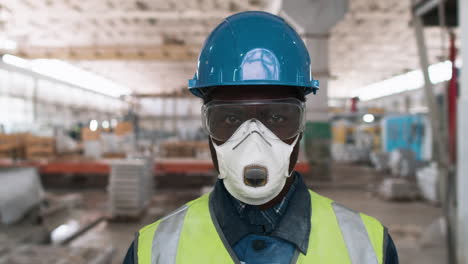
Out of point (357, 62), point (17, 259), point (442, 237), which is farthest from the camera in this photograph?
point (357, 62)

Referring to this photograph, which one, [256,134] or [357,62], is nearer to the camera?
[256,134]

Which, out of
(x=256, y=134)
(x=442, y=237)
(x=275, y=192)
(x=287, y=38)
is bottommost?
(x=442, y=237)

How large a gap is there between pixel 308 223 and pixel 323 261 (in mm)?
140

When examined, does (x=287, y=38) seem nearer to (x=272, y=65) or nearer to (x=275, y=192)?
(x=272, y=65)

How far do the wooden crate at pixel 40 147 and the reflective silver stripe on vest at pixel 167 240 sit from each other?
1066 cm

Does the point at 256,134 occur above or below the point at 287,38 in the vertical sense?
below

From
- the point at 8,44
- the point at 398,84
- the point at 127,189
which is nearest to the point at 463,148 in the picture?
the point at 127,189

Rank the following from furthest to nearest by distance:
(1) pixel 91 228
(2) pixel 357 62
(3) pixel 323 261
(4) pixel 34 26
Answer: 1. (2) pixel 357 62
2. (4) pixel 34 26
3. (1) pixel 91 228
4. (3) pixel 323 261

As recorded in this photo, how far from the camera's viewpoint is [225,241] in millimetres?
1228

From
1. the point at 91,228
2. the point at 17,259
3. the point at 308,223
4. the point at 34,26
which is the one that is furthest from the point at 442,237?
the point at 34,26

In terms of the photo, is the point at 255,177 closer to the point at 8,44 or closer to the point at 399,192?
the point at 399,192

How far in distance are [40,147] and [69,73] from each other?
13519mm

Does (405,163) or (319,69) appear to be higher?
(319,69)

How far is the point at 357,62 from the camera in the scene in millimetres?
21906
